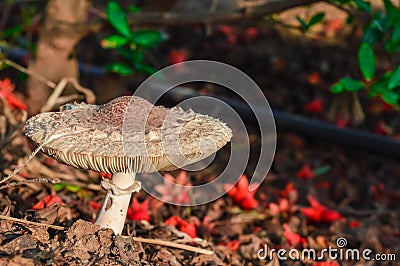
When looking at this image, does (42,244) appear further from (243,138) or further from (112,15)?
(243,138)

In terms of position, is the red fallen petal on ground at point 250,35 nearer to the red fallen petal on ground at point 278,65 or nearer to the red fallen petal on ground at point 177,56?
the red fallen petal on ground at point 278,65

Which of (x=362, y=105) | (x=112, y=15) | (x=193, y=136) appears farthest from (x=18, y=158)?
(x=362, y=105)

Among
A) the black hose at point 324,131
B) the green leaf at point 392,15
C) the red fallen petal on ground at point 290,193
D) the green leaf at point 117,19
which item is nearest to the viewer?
the green leaf at point 392,15

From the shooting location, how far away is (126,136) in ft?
6.31

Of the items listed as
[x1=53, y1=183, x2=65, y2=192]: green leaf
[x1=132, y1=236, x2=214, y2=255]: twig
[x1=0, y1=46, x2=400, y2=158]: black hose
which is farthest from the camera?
[x1=0, y1=46, x2=400, y2=158]: black hose

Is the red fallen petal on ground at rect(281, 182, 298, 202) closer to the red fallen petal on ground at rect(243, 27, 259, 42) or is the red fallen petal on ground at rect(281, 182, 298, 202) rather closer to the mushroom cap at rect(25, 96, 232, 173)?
the mushroom cap at rect(25, 96, 232, 173)

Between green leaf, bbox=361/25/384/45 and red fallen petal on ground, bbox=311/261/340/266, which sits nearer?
red fallen petal on ground, bbox=311/261/340/266

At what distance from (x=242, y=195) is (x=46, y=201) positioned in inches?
47.3

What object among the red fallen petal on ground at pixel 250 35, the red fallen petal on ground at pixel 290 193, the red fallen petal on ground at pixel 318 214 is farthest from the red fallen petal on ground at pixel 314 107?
the red fallen petal on ground at pixel 318 214

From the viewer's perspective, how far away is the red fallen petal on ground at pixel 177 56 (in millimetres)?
5371

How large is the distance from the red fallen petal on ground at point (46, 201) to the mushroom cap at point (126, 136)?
1.67 ft

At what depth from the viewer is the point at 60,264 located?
188cm

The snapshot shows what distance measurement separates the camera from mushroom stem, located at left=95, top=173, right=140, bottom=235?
2.12 meters

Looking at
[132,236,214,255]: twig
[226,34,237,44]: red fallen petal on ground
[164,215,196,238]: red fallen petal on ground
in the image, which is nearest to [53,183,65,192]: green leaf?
[164,215,196,238]: red fallen petal on ground
